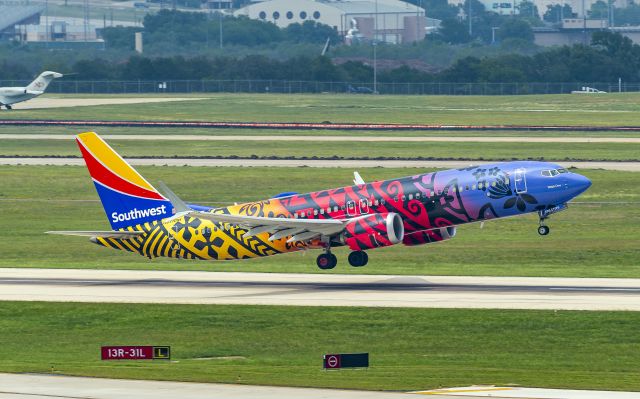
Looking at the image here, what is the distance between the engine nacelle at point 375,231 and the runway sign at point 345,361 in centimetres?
1873

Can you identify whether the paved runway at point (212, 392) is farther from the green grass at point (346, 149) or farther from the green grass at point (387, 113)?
the green grass at point (387, 113)

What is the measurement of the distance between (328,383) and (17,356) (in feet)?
45.4

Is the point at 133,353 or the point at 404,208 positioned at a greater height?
the point at 404,208

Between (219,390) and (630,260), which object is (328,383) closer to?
(219,390)

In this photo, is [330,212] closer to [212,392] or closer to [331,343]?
[331,343]

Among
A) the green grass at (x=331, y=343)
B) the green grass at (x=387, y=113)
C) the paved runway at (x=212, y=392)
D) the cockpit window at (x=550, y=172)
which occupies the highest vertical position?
the green grass at (x=387, y=113)

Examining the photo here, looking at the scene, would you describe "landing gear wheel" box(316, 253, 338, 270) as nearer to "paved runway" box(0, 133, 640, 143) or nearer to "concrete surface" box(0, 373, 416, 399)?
"concrete surface" box(0, 373, 416, 399)

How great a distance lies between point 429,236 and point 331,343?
54.6ft

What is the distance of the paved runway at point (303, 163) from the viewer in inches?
4466

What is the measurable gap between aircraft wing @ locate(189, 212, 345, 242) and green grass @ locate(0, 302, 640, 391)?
7.02m

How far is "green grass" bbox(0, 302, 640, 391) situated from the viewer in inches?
1561

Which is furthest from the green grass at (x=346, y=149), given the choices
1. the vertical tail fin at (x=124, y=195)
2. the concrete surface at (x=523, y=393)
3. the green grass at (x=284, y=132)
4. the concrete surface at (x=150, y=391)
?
the concrete surface at (x=150, y=391)

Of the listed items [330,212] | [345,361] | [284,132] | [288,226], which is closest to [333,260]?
[330,212]

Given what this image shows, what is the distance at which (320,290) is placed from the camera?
6025 cm
